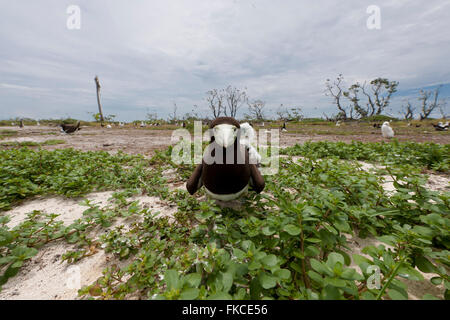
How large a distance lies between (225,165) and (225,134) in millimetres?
370

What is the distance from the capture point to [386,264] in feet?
3.71

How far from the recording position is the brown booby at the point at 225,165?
2.03m

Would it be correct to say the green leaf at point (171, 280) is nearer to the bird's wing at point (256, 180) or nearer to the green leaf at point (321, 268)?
the green leaf at point (321, 268)

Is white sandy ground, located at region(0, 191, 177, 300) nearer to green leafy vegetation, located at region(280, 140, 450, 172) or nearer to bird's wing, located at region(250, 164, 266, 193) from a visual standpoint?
bird's wing, located at region(250, 164, 266, 193)

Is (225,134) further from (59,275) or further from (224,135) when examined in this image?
(59,275)

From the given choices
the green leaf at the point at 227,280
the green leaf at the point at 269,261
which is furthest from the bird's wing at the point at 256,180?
the green leaf at the point at 227,280

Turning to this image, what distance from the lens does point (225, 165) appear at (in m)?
2.08

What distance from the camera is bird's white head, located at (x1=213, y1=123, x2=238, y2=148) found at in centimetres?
193

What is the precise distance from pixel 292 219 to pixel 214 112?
5283 cm

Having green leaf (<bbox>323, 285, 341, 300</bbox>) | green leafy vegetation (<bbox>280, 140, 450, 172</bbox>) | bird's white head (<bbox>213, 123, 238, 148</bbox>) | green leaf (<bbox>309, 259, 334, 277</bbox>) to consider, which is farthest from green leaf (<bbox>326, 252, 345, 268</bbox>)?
green leafy vegetation (<bbox>280, 140, 450, 172</bbox>)

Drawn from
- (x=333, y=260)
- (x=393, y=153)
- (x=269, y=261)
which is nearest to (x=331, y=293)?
(x=333, y=260)

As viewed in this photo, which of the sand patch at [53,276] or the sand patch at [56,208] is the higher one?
the sand patch at [56,208]
